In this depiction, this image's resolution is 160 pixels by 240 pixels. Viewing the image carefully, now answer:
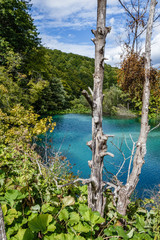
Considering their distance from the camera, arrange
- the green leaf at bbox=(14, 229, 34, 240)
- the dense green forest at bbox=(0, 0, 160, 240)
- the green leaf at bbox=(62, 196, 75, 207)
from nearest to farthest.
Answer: the green leaf at bbox=(14, 229, 34, 240) → the dense green forest at bbox=(0, 0, 160, 240) → the green leaf at bbox=(62, 196, 75, 207)

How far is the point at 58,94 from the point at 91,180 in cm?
2584

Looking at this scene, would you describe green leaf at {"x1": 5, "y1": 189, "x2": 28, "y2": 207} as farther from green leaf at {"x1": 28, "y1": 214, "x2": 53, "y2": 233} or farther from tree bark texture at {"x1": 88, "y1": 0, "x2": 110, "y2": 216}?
tree bark texture at {"x1": 88, "y1": 0, "x2": 110, "y2": 216}

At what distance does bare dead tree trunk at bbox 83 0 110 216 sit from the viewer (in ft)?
5.05

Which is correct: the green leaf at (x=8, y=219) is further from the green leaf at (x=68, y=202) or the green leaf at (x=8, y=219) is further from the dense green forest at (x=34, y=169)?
the green leaf at (x=68, y=202)

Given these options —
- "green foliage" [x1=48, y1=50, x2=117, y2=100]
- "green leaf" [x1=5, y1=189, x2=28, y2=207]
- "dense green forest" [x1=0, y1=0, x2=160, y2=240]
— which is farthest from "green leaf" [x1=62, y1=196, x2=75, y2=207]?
"green foliage" [x1=48, y1=50, x2=117, y2=100]

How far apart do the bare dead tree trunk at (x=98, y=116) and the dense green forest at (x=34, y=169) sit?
0.70ft

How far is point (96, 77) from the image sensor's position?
1.62 metres

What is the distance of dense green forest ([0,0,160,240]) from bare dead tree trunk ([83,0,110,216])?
0.21 meters

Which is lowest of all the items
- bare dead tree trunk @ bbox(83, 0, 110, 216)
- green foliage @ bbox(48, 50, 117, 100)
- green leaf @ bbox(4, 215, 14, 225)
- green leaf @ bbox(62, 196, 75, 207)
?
green leaf @ bbox(62, 196, 75, 207)

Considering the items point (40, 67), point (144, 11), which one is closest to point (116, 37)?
point (144, 11)

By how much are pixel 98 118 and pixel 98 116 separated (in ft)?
0.07

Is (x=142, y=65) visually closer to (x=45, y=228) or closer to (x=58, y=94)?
(x=45, y=228)

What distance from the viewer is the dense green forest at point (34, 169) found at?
1314mm

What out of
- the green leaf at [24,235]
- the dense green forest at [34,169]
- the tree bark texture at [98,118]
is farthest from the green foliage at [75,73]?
the green leaf at [24,235]
